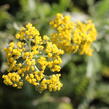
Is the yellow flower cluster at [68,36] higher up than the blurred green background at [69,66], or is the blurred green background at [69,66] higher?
the blurred green background at [69,66]

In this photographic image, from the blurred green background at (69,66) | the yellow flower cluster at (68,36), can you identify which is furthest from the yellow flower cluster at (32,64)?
the blurred green background at (69,66)

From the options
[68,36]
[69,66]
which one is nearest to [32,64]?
[68,36]

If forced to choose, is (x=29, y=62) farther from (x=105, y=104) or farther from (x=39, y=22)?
(x=105, y=104)

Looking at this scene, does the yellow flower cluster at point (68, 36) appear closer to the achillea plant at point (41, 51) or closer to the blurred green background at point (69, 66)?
the achillea plant at point (41, 51)

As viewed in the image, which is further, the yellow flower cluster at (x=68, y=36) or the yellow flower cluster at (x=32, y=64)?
the yellow flower cluster at (x=68, y=36)

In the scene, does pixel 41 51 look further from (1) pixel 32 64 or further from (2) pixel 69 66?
(2) pixel 69 66

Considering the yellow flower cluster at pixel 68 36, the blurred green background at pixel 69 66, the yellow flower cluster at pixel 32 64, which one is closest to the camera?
the yellow flower cluster at pixel 32 64

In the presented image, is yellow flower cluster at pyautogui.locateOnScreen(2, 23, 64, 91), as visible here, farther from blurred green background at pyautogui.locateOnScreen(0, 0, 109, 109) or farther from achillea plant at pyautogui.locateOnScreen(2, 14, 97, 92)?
blurred green background at pyautogui.locateOnScreen(0, 0, 109, 109)
